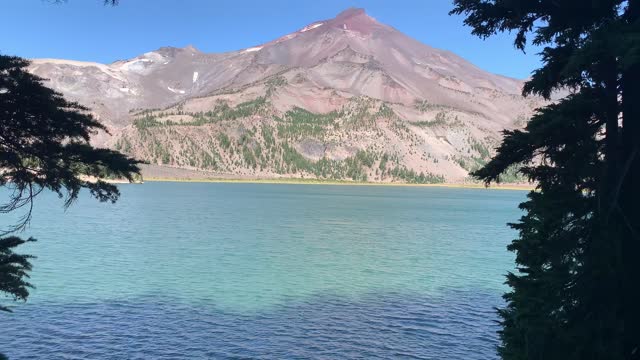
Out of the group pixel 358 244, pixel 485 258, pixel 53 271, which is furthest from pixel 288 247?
pixel 53 271

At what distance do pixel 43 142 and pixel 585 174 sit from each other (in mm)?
12197

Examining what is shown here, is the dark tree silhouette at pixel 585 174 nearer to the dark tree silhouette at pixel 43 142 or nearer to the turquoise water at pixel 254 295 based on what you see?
the dark tree silhouette at pixel 43 142

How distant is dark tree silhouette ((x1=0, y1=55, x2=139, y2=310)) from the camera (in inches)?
425

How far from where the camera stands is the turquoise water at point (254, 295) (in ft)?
86.5

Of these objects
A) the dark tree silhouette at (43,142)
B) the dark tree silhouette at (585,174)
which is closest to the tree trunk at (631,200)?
the dark tree silhouette at (585,174)

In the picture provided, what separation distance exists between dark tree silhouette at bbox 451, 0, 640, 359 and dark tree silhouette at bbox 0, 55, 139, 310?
9360 millimetres

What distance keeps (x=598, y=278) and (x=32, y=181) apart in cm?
1247

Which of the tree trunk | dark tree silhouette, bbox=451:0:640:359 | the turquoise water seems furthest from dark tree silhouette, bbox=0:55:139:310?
the turquoise water

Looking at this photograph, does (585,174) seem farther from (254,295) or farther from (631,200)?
(254,295)

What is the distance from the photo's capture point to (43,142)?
1168cm

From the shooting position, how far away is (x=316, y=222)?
93562mm

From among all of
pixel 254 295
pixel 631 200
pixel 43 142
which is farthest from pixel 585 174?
pixel 254 295

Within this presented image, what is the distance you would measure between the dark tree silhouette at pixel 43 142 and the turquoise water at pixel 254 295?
14.9m

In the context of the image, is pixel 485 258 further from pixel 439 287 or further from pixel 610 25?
pixel 610 25
